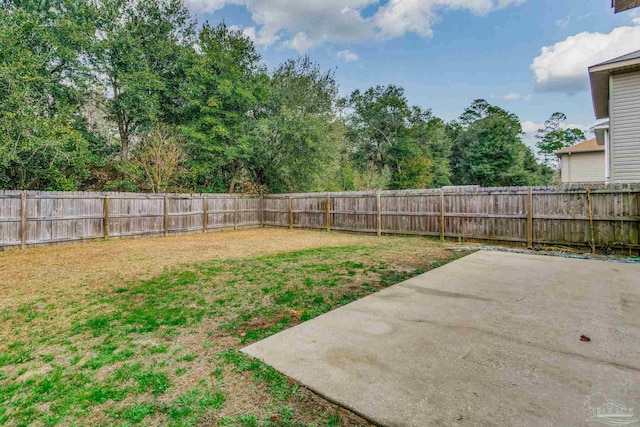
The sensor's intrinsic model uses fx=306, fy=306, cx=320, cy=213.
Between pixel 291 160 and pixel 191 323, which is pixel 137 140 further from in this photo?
pixel 191 323

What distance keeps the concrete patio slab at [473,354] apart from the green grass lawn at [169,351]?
25 cm

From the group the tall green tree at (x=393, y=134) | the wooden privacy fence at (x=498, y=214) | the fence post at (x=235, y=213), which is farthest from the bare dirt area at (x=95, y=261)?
the tall green tree at (x=393, y=134)

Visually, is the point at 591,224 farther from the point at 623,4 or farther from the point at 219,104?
the point at 219,104

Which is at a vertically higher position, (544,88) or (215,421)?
(544,88)

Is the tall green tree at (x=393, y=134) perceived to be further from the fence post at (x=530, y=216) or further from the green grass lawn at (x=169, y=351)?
the green grass lawn at (x=169, y=351)

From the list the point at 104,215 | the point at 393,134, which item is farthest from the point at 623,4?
the point at 393,134

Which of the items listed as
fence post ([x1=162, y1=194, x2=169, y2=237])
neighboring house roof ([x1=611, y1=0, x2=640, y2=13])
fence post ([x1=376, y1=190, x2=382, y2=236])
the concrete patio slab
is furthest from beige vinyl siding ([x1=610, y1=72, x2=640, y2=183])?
fence post ([x1=162, y1=194, x2=169, y2=237])

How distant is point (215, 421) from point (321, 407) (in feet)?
1.82

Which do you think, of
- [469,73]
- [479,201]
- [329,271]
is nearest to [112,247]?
[329,271]

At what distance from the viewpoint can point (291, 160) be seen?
14883 mm

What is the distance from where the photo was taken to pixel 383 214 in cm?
1031

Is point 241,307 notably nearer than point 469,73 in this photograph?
Yes

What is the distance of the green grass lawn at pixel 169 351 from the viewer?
5.46ft

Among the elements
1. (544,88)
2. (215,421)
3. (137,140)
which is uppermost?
(544,88)
